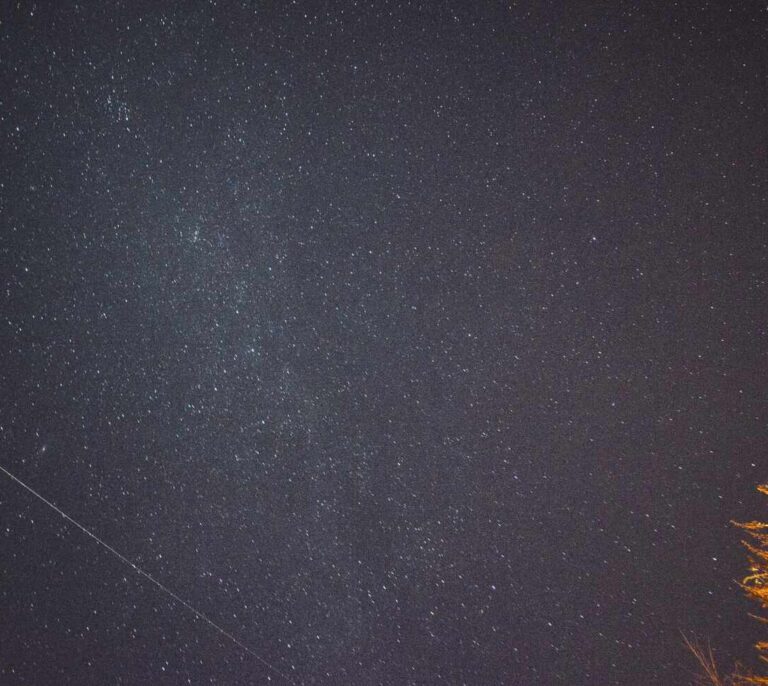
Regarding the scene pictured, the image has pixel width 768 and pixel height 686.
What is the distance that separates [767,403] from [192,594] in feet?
6.10

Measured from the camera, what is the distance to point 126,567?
80.9 inches

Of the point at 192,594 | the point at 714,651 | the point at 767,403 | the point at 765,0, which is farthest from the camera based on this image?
the point at 192,594

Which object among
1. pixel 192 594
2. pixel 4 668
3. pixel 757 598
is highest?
pixel 757 598

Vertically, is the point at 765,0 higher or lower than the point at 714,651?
higher

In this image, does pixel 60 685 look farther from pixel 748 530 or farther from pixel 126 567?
pixel 748 530

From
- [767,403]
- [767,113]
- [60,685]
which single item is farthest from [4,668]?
[767,113]

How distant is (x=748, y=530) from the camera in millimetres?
1819

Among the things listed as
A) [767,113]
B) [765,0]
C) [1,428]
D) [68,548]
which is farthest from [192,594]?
[765,0]

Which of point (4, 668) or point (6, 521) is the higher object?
point (6, 521)

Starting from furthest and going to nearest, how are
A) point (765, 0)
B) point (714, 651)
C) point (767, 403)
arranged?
point (714, 651), point (767, 403), point (765, 0)

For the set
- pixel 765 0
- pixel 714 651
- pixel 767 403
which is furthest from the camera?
pixel 714 651

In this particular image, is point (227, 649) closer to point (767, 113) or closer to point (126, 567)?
point (126, 567)

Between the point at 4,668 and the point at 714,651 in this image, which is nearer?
the point at 714,651

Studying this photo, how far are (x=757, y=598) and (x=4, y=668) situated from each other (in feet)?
7.85
